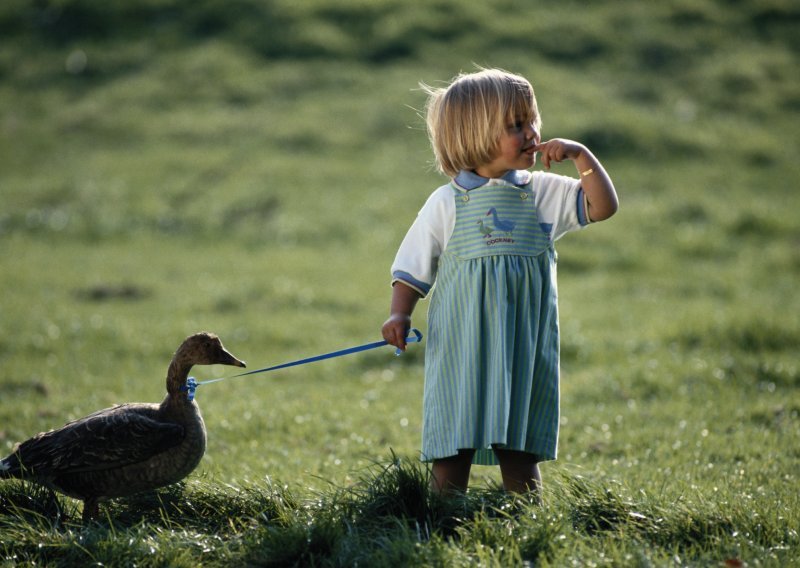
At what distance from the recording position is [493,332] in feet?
14.3

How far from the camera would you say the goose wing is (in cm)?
441

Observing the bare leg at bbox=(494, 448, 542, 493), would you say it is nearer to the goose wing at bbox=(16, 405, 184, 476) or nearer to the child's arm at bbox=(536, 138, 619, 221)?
the child's arm at bbox=(536, 138, 619, 221)

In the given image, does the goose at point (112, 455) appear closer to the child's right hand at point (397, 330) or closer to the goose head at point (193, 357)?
the goose head at point (193, 357)

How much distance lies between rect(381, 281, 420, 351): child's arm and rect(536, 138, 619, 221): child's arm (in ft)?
2.97

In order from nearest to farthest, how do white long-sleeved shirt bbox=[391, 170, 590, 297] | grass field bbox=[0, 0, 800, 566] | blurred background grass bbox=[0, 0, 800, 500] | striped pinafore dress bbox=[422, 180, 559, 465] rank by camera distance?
grass field bbox=[0, 0, 800, 566] < striped pinafore dress bbox=[422, 180, 559, 465] < white long-sleeved shirt bbox=[391, 170, 590, 297] < blurred background grass bbox=[0, 0, 800, 500]

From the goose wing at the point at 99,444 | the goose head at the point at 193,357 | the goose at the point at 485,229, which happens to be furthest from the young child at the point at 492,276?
the goose wing at the point at 99,444

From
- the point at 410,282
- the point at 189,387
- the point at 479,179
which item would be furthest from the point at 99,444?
the point at 479,179

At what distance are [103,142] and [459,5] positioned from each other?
10.5 metres

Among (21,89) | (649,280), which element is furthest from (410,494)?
(21,89)

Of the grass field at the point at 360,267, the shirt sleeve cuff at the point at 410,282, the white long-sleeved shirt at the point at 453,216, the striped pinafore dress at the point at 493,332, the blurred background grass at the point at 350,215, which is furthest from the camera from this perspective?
the blurred background grass at the point at 350,215

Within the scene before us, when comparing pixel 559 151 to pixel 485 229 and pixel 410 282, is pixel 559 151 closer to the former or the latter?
pixel 485 229

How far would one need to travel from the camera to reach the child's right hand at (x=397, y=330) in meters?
4.48

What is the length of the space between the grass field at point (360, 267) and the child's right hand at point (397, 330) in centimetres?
64

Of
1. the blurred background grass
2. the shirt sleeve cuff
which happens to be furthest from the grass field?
the shirt sleeve cuff
